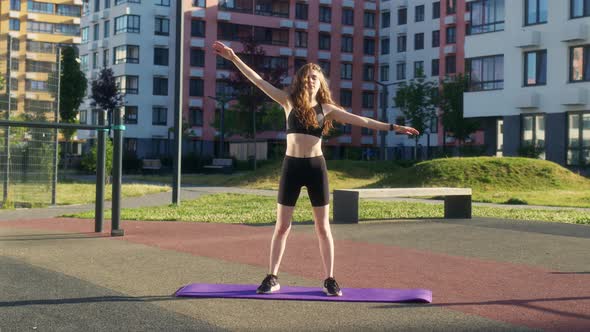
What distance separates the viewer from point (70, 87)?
199ft

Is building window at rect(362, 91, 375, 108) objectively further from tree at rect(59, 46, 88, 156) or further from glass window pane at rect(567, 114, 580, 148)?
glass window pane at rect(567, 114, 580, 148)


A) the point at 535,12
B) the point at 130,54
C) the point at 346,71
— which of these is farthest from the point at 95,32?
the point at 535,12

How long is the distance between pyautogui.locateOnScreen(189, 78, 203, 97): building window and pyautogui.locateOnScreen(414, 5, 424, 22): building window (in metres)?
21.3

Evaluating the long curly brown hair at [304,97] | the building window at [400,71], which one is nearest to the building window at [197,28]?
the building window at [400,71]

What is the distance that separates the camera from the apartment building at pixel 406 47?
76.1 meters

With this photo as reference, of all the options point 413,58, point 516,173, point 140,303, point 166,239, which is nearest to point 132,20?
point 413,58

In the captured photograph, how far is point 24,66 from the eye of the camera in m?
19.3

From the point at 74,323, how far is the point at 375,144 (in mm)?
78633

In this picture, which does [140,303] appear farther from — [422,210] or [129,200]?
[129,200]

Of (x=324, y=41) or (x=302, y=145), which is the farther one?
(x=324, y=41)

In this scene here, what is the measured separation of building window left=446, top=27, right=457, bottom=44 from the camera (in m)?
74.4

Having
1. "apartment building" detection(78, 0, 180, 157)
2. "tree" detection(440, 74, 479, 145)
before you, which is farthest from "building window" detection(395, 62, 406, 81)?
"apartment building" detection(78, 0, 180, 157)

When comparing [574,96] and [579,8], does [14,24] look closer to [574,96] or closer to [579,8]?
[579,8]

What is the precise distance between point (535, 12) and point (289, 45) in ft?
131
